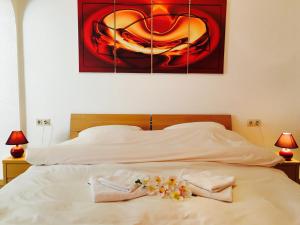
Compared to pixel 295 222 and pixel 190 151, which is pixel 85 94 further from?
pixel 295 222

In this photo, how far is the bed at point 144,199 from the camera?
128 centimetres

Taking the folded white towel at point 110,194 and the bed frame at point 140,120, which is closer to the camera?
the folded white towel at point 110,194

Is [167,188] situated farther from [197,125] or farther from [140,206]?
[197,125]

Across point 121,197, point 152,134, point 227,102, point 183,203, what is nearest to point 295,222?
point 183,203

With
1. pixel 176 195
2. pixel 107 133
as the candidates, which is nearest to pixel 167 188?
pixel 176 195

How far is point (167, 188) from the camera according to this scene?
5.22ft

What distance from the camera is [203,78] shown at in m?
3.08

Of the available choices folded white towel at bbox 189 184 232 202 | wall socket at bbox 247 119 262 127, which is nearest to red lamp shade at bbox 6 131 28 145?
folded white towel at bbox 189 184 232 202

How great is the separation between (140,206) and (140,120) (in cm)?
166

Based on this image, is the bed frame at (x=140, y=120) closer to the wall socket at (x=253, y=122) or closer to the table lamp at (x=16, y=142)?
the wall socket at (x=253, y=122)

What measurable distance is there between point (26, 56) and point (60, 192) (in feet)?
6.51

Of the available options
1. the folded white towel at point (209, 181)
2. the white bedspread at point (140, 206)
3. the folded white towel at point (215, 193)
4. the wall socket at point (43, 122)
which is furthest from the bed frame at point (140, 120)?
the folded white towel at point (215, 193)

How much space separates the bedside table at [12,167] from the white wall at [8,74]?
556mm

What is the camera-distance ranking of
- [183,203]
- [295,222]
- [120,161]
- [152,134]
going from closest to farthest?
[295,222] → [183,203] → [120,161] → [152,134]
